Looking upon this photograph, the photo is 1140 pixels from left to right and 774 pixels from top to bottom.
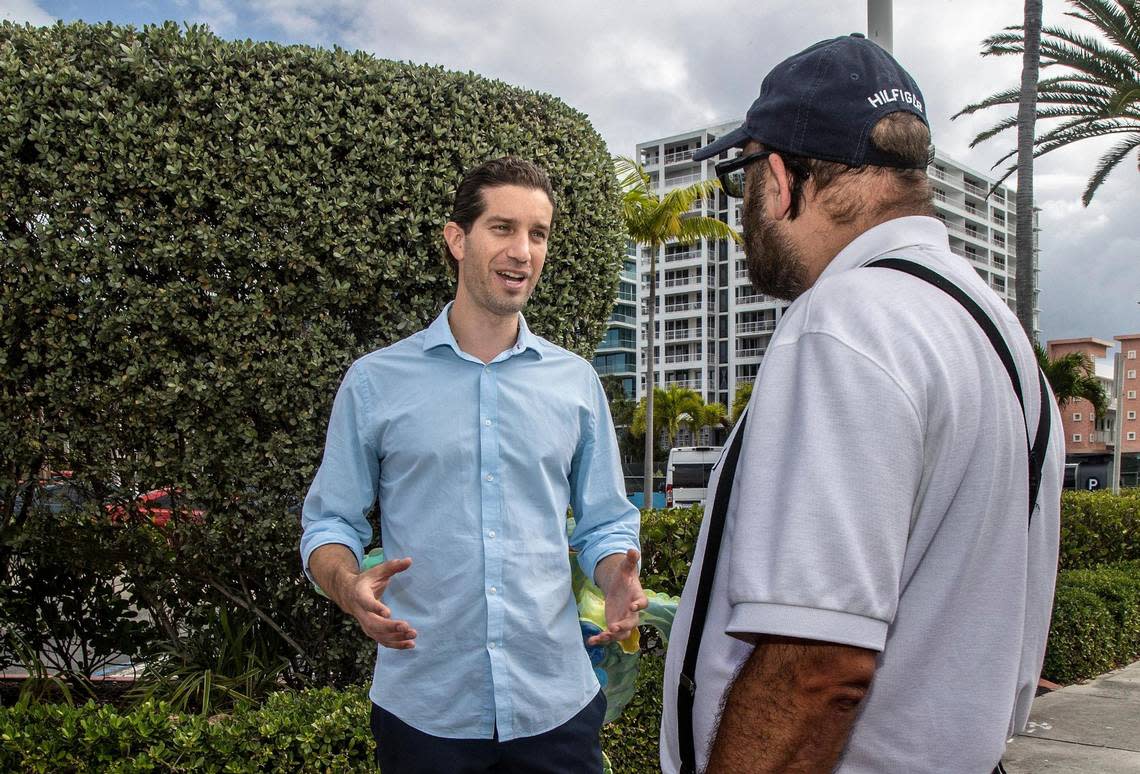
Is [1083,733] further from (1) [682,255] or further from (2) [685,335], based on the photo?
(1) [682,255]

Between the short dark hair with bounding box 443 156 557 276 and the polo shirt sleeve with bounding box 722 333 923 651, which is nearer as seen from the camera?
the polo shirt sleeve with bounding box 722 333 923 651

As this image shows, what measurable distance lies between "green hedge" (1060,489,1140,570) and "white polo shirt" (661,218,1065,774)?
11022 mm

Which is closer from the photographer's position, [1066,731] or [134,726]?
[134,726]

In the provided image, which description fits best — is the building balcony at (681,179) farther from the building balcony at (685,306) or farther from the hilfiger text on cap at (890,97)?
the hilfiger text on cap at (890,97)

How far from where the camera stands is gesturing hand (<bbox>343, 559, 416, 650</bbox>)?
7.02 feet

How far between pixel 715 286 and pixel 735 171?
91.6m

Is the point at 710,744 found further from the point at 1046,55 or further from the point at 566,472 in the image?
the point at 1046,55

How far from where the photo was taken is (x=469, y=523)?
2490 mm

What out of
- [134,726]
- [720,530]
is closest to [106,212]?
[134,726]

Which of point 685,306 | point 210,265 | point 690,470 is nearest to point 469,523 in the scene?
point 210,265

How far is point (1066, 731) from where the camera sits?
656 centimetres

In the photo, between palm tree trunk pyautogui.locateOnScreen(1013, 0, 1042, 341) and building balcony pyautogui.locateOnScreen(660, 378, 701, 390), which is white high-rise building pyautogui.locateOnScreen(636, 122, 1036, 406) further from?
palm tree trunk pyautogui.locateOnScreen(1013, 0, 1042, 341)

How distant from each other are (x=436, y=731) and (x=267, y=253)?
258 cm

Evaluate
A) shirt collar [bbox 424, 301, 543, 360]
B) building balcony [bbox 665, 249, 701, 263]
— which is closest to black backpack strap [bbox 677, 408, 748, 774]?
shirt collar [bbox 424, 301, 543, 360]
